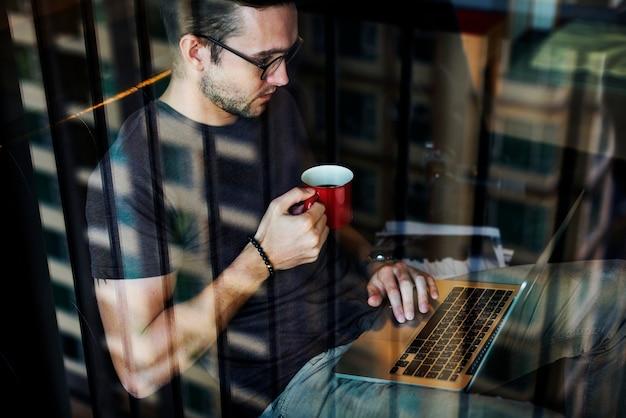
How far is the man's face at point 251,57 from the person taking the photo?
4.97 ft

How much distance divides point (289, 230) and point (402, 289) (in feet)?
1.05

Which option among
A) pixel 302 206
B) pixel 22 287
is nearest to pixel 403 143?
pixel 302 206

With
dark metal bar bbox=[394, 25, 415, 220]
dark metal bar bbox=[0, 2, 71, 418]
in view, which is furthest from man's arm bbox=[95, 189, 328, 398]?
dark metal bar bbox=[394, 25, 415, 220]

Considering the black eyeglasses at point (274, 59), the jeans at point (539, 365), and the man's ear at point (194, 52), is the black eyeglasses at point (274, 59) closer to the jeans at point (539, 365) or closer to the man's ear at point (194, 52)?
the man's ear at point (194, 52)

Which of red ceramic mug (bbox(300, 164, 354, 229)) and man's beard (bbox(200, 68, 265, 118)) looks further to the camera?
red ceramic mug (bbox(300, 164, 354, 229))

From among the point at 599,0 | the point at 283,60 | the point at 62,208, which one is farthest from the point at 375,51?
the point at 599,0

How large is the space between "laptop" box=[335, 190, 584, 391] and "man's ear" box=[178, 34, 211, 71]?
26.4 inches

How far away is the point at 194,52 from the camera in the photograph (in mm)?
1506

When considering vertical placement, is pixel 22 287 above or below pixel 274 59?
below

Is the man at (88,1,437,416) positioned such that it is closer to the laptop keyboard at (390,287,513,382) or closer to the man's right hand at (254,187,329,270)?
the man's right hand at (254,187,329,270)

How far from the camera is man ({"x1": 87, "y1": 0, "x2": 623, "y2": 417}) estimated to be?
147cm

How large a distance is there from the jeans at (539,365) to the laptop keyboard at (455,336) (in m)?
0.03

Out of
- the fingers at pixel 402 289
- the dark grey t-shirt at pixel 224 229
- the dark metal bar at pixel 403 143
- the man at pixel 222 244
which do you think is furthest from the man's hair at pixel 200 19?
the fingers at pixel 402 289

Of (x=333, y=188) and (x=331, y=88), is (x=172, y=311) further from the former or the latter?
(x=331, y=88)
